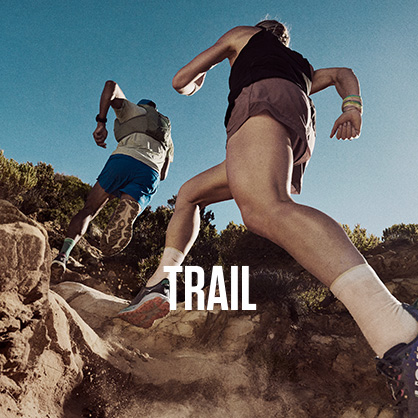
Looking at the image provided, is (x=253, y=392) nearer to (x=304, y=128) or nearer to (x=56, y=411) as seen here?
(x=56, y=411)

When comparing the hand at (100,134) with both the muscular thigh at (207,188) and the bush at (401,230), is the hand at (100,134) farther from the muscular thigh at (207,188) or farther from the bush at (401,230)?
the bush at (401,230)

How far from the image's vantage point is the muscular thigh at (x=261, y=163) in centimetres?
163

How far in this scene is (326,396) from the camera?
2.90 metres

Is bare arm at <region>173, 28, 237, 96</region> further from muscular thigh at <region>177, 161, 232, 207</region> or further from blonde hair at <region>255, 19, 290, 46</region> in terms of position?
muscular thigh at <region>177, 161, 232, 207</region>

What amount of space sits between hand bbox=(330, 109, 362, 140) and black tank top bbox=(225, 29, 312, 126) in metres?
0.25

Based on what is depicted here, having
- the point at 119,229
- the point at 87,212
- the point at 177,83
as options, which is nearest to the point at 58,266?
the point at 87,212

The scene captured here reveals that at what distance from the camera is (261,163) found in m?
1.65

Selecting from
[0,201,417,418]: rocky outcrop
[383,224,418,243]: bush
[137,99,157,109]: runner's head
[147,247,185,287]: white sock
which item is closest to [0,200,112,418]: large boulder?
[0,201,417,418]: rocky outcrop

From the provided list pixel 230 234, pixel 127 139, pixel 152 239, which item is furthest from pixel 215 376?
pixel 230 234

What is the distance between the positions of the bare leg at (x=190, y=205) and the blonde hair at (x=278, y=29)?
85 centimetres

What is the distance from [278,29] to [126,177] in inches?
→ 91.0

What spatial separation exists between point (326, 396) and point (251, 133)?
2225mm

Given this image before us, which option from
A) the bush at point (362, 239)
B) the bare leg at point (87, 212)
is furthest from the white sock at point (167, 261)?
the bush at point (362, 239)

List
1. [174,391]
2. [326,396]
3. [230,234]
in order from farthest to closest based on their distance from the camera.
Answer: [230,234] → [326,396] → [174,391]
